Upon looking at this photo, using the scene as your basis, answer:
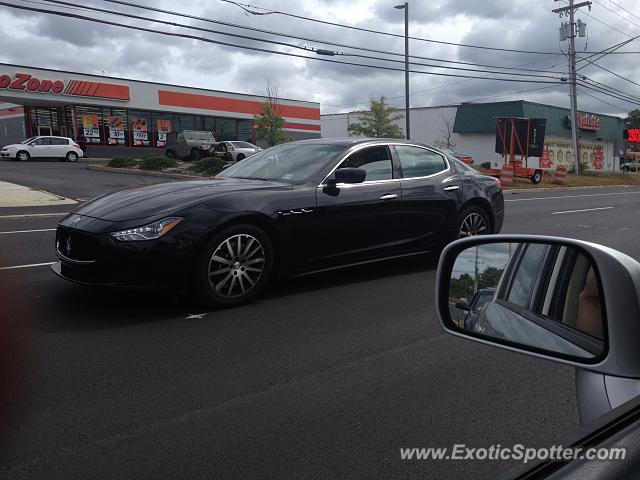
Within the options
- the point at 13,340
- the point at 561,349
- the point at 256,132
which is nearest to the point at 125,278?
the point at 13,340

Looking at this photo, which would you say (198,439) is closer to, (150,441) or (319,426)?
(150,441)

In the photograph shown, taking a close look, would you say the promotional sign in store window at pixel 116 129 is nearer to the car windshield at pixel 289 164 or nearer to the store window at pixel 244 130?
the store window at pixel 244 130

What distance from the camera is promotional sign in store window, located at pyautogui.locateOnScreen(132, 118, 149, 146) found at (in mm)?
40875

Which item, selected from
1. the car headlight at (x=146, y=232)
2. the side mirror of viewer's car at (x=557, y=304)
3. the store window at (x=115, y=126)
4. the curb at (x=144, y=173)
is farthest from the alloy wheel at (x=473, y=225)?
the store window at (x=115, y=126)

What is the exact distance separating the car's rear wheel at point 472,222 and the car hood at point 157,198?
2513 mm

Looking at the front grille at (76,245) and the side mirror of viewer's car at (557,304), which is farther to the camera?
the front grille at (76,245)

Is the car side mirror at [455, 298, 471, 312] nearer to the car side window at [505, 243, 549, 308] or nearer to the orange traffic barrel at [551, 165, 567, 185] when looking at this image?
the car side window at [505, 243, 549, 308]

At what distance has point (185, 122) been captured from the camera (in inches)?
1708

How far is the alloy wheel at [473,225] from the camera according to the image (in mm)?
7114

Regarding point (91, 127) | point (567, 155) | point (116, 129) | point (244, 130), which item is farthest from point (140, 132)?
point (567, 155)

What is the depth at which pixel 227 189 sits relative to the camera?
17.2 ft

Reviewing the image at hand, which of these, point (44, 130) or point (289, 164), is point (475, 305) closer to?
point (289, 164)

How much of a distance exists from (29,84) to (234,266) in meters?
36.0

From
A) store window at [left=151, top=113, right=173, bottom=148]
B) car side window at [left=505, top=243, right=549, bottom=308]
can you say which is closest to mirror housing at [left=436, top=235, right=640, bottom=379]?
car side window at [left=505, top=243, right=549, bottom=308]
